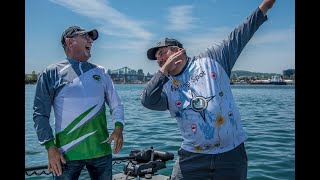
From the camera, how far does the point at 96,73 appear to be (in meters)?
3.22

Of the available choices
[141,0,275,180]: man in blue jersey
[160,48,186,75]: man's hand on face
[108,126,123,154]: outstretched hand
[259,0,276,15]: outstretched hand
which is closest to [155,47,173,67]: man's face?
[141,0,275,180]: man in blue jersey

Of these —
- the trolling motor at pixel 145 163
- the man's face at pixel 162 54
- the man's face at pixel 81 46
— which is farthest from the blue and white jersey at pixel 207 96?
the trolling motor at pixel 145 163

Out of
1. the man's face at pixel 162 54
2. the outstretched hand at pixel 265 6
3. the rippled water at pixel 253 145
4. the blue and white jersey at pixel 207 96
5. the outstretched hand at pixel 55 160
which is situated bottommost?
the rippled water at pixel 253 145

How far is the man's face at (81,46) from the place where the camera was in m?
3.15

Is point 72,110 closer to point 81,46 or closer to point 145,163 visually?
point 81,46

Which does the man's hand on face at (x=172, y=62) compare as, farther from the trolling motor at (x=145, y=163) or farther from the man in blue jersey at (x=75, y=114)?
the trolling motor at (x=145, y=163)

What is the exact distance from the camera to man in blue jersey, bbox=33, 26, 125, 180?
2957mm

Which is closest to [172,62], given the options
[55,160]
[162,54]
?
[162,54]

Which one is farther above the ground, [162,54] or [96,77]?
[162,54]

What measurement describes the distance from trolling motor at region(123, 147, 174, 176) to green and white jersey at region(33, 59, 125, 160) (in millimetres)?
1158

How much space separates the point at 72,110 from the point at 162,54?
0.98 meters

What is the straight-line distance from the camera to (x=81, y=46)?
319 centimetres
